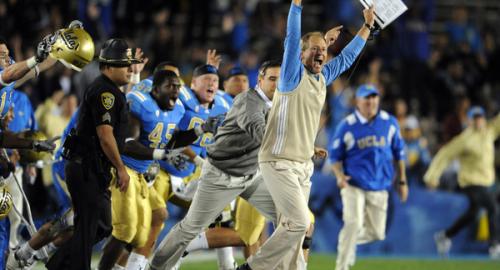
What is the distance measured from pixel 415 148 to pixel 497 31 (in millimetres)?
6014

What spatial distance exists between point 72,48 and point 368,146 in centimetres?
524

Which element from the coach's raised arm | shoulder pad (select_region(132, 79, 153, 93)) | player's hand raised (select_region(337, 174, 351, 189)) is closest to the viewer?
the coach's raised arm

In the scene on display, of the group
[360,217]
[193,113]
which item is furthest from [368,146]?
[193,113]

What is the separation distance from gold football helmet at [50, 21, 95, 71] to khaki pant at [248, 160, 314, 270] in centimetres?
167

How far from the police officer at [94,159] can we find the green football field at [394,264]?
13.8ft

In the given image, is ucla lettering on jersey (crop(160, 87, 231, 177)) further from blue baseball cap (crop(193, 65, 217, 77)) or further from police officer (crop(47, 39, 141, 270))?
police officer (crop(47, 39, 141, 270))

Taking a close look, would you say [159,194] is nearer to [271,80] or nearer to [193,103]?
[193,103]

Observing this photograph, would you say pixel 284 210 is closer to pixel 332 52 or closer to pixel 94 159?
pixel 94 159

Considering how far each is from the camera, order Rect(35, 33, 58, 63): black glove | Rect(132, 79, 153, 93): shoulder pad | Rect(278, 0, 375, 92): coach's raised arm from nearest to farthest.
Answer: Rect(35, 33, 58, 63): black glove < Rect(278, 0, 375, 92): coach's raised arm < Rect(132, 79, 153, 93): shoulder pad

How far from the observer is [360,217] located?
11.7 meters

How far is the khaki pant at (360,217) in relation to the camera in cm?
1154

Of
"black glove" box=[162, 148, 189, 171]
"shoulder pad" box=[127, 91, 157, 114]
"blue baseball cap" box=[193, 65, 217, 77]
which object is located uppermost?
"blue baseball cap" box=[193, 65, 217, 77]

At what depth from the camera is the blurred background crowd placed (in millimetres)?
15531

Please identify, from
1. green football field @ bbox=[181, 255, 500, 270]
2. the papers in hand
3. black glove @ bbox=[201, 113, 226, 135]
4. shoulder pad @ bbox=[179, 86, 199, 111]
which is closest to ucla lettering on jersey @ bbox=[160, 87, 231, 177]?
shoulder pad @ bbox=[179, 86, 199, 111]
